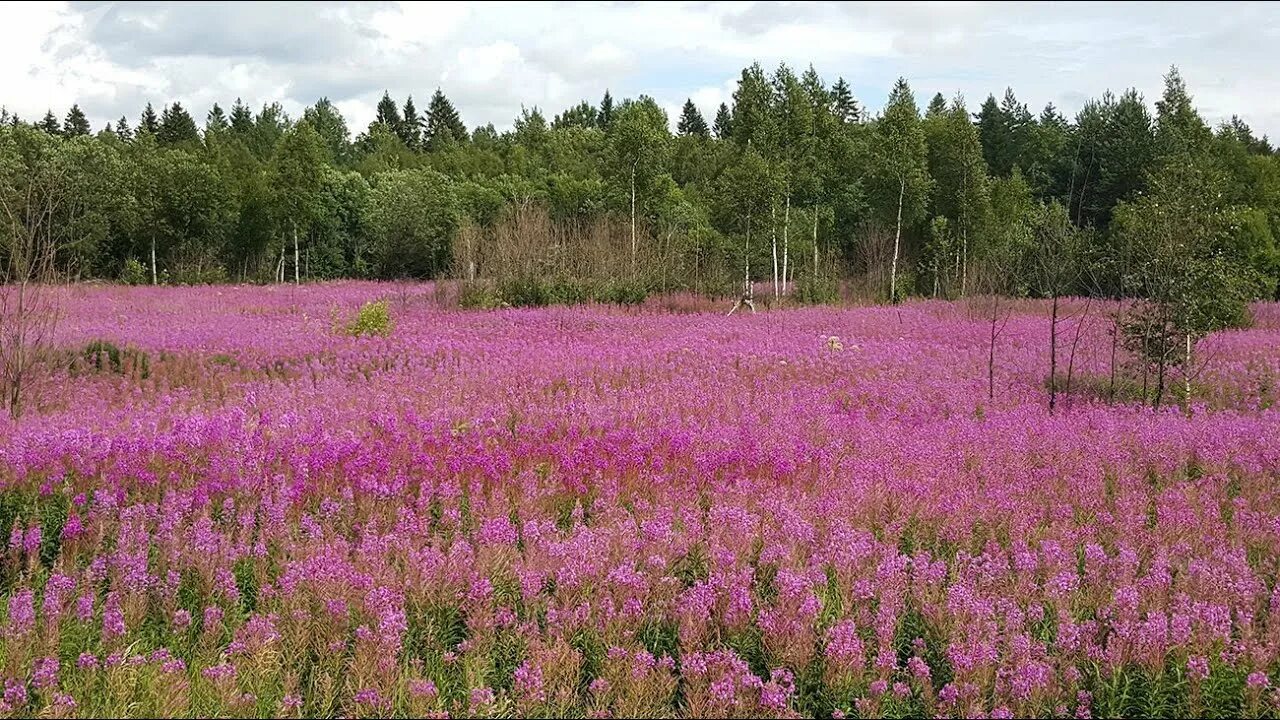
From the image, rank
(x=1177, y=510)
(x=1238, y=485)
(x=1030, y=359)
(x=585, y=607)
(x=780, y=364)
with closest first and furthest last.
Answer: (x=585, y=607), (x=1177, y=510), (x=1238, y=485), (x=780, y=364), (x=1030, y=359)

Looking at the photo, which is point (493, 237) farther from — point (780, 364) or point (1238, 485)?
point (1238, 485)

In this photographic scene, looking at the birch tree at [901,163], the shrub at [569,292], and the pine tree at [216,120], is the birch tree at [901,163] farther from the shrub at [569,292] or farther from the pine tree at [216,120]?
the pine tree at [216,120]

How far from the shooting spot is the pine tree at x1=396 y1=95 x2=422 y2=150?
10694 centimetres

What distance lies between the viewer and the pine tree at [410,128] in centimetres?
10694

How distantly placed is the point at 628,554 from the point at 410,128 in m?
111

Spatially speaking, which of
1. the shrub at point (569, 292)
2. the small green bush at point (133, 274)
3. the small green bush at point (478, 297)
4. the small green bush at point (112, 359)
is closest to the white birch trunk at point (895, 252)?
the shrub at point (569, 292)

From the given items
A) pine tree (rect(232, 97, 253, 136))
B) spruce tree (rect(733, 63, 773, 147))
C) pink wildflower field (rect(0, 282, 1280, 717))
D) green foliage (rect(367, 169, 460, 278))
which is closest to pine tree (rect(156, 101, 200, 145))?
pine tree (rect(232, 97, 253, 136))

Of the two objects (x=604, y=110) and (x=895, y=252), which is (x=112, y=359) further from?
(x=604, y=110)

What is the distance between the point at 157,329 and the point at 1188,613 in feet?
68.2

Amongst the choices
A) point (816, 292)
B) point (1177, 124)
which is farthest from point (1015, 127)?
point (816, 292)

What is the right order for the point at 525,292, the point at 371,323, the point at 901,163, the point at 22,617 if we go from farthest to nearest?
the point at 901,163
the point at 525,292
the point at 371,323
the point at 22,617

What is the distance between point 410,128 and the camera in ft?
356

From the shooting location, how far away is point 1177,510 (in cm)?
702

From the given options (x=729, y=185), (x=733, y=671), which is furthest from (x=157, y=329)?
(x=729, y=185)
